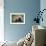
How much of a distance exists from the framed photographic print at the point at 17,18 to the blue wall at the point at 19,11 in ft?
0.42

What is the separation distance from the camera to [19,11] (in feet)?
18.3

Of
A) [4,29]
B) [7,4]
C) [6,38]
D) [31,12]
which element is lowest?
[6,38]

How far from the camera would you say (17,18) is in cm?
562

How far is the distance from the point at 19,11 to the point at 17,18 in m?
0.31

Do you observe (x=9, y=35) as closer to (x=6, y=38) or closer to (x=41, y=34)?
(x=6, y=38)

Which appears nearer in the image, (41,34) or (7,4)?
(41,34)

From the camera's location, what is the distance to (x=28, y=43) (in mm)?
3229

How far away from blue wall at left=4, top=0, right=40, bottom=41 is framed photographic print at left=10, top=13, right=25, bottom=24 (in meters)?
0.13

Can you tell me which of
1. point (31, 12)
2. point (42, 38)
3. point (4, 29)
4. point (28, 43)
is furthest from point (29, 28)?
point (42, 38)

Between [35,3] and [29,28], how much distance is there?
1112mm

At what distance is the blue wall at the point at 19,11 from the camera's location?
5570 millimetres

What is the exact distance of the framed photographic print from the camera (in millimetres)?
5600

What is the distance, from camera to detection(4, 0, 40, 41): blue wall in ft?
18.3

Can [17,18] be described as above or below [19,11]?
below
